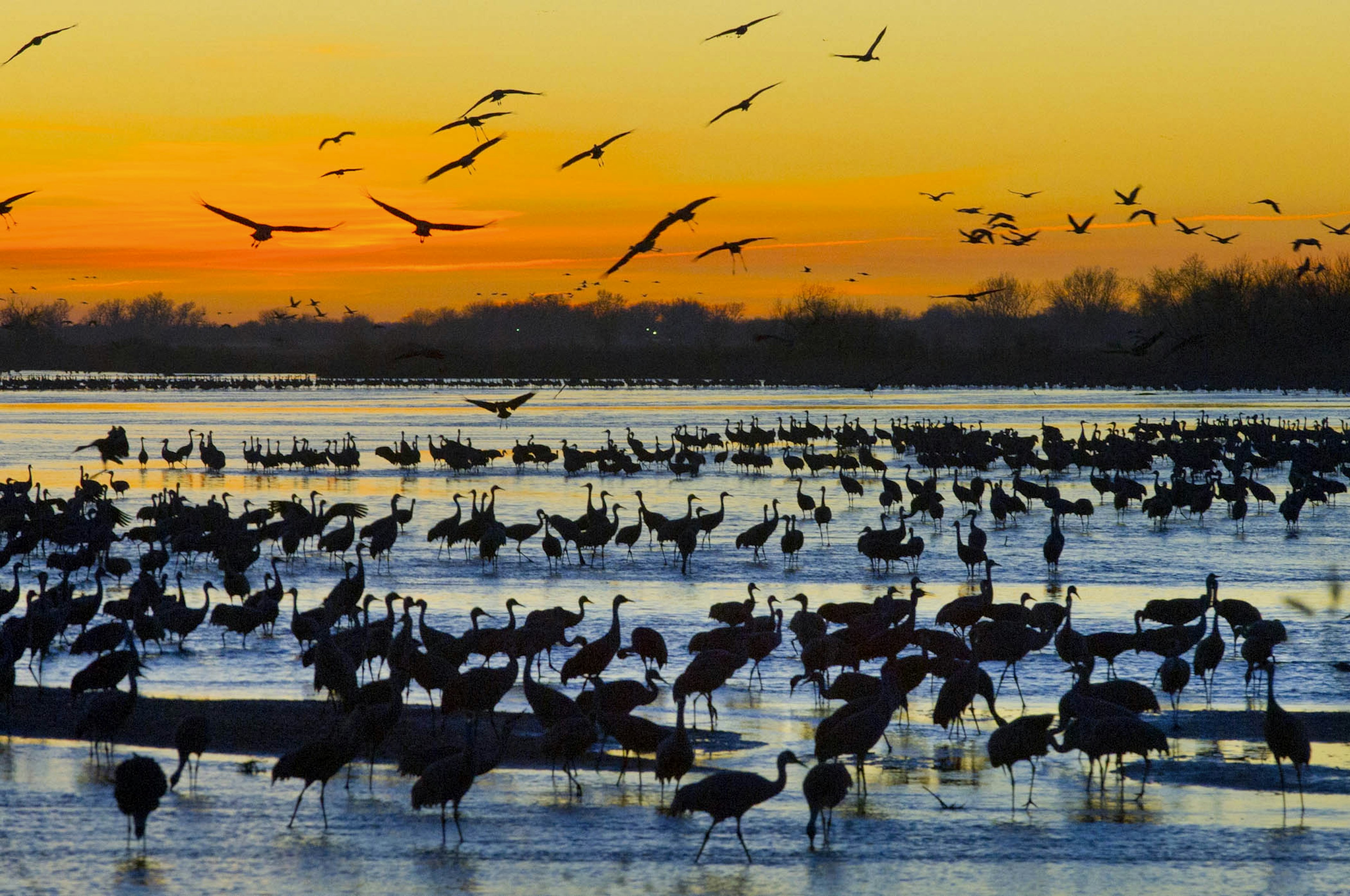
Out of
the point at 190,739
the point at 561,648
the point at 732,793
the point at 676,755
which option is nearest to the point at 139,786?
the point at 190,739

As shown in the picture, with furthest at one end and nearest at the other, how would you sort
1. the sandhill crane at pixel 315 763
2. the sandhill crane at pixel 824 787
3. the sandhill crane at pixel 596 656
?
the sandhill crane at pixel 596 656, the sandhill crane at pixel 315 763, the sandhill crane at pixel 824 787

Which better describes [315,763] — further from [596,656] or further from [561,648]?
[561,648]

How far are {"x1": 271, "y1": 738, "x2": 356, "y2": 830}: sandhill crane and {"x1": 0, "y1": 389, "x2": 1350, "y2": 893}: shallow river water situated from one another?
8.9 inches

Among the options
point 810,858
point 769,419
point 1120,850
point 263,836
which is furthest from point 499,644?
point 769,419

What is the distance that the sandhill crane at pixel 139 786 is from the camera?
690cm

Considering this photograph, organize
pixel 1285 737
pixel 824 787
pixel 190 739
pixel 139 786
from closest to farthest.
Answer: pixel 139 786 < pixel 824 787 < pixel 1285 737 < pixel 190 739

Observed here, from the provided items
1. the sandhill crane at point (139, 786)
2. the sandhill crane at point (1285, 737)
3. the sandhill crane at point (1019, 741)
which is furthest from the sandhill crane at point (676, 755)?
the sandhill crane at point (1285, 737)

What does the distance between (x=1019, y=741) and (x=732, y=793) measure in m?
1.75

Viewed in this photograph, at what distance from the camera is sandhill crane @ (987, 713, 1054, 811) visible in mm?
7738

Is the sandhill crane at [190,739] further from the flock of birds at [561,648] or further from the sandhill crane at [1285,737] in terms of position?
the sandhill crane at [1285,737]

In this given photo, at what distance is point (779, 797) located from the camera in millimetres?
8172

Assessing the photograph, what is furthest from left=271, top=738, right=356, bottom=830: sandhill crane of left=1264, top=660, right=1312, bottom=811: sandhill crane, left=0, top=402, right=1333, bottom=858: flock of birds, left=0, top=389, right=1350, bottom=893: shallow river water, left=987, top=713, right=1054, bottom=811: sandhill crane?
left=1264, top=660, right=1312, bottom=811: sandhill crane

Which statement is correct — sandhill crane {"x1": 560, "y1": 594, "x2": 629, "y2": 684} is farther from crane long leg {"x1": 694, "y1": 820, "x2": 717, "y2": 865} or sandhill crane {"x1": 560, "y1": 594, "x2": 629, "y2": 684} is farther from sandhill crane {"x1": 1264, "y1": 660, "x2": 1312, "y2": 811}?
sandhill crane {"x1": 1264, "y1": 660, "x2": 1312, "y2": 811}

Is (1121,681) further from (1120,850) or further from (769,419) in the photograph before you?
(769,419)
